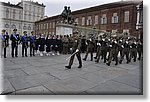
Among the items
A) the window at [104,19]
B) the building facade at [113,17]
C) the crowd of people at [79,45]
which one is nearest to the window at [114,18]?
the building facade at [113,17]

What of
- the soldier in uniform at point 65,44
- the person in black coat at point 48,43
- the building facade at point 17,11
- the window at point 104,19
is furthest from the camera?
the window at point 104,19

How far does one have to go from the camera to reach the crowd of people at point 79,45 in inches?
275

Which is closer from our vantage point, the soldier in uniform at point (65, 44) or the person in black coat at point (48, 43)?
the person in black coat at point (48, 43)

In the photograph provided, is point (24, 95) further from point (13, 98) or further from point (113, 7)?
point (113, 7)

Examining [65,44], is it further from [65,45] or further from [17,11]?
[17,11]

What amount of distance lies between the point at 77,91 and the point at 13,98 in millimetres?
1340

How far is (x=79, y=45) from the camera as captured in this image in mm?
5758

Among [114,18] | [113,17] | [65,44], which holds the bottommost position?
[65,44]

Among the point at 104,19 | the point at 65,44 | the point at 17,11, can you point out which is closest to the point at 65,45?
the point at 65,44

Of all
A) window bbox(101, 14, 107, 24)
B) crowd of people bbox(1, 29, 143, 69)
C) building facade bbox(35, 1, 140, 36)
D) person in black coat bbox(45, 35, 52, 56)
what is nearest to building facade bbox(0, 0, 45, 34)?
crowd of people bbox(1, 29, 143, 69)

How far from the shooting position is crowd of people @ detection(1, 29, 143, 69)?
22.9ft

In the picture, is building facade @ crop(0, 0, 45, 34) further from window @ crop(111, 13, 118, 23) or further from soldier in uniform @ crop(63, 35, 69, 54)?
window @ crop(111, 13, 118, 23)

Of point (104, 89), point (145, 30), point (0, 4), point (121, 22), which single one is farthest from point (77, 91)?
point (121, 22)

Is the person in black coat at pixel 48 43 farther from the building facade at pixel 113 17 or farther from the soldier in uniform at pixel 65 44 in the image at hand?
the building facade at pixel 113 17
